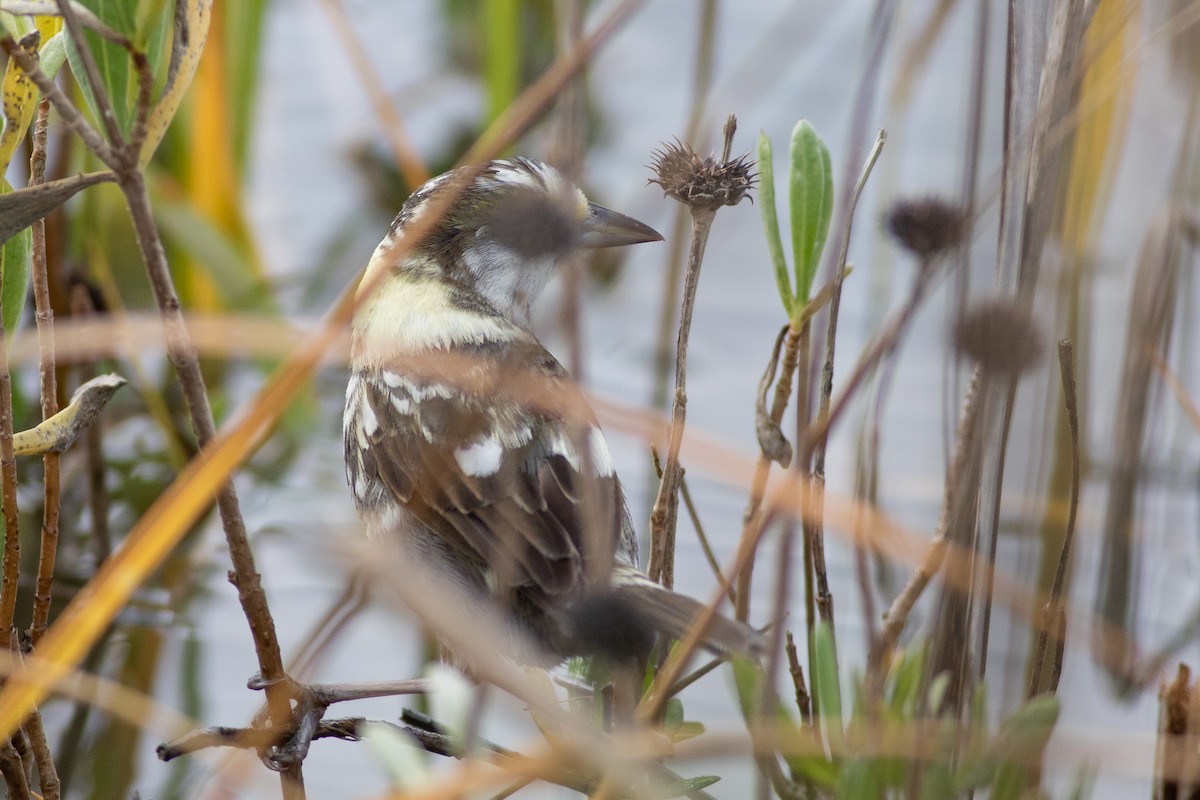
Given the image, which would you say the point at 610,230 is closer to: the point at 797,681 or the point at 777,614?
the point at 797,681

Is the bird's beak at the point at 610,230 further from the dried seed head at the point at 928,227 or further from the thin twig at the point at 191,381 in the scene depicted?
the thin twig at the point at 191,381

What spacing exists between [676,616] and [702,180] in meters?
0.60

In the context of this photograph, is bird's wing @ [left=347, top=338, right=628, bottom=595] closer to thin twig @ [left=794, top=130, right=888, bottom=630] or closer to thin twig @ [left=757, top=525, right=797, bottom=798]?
thin twig @ [left=794, top=130, right=888, bottom=630]

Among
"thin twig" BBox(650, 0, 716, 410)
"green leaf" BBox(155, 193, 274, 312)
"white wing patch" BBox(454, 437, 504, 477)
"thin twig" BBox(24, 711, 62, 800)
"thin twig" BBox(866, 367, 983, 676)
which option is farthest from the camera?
"green leaf" BBox(155, 193, 274, 312)

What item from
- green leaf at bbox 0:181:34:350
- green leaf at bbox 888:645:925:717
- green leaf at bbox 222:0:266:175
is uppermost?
green leaf at bbox 222:0:266:175

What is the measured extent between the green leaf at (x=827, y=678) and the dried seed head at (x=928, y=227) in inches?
22.4

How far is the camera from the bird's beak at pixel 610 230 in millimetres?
2775

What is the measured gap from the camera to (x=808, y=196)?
2.01 m

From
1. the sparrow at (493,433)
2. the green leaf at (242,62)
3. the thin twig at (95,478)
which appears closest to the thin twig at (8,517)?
the sparrow at (493,433)

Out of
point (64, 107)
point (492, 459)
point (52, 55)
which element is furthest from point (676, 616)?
point (52, 55)

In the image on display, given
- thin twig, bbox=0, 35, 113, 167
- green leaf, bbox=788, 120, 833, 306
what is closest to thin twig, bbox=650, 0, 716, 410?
green leaf, bbox=788, 120, 833, 306

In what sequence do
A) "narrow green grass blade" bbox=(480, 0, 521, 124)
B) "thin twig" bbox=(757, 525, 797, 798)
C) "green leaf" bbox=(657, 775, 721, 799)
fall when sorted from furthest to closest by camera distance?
"narrow green grass blade" bbox=(480, 0, 521, 124)
"green leaf" bbox=(657, 775, 721, 799)
"thin twig" bbox=(757, 525, 797, 798)

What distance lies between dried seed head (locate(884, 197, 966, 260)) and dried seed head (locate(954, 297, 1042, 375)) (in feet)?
0.30

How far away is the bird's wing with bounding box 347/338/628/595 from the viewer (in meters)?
2.30
